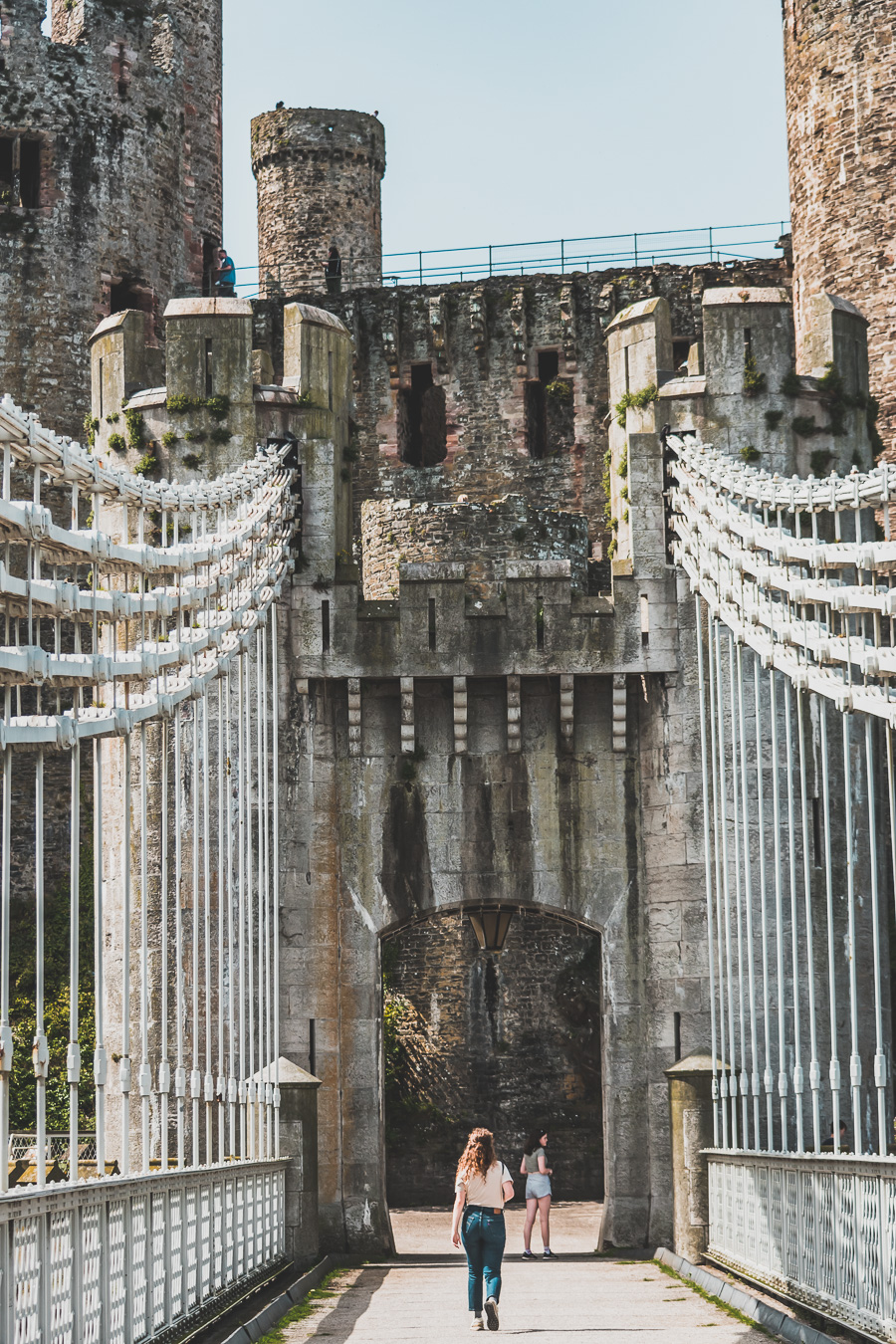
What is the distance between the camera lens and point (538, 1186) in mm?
15023

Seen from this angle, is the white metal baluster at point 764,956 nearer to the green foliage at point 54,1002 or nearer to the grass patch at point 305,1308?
the grass patch at point 305,1308

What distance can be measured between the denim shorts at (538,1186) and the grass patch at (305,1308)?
2446mm

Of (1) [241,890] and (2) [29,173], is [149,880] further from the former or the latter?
(2) [29,173]

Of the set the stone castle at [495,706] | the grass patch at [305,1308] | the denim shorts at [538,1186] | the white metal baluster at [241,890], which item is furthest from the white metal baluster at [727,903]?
the white metal baluster at [241,890]

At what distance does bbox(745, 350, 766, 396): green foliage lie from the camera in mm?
14438

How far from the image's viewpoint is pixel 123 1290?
7.44m

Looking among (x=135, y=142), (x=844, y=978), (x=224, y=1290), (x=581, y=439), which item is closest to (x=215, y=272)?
(x=135, y=142)

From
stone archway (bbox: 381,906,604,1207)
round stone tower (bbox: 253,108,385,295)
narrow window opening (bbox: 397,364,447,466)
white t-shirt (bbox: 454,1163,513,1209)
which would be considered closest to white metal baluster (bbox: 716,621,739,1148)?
white t-shirt (bbox: 454,1163,513,1209)

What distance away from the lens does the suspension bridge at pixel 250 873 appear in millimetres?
7262

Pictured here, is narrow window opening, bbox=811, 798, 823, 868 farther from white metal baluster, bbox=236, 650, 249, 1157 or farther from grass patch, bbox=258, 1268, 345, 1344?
grass patch, bbox=258, 1268, 345, 1344

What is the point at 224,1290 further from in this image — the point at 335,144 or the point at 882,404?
the point at 335,144

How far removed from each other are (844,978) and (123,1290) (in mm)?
7310

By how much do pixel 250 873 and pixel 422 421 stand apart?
1981 centimetres

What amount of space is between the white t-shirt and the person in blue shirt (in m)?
21.3
